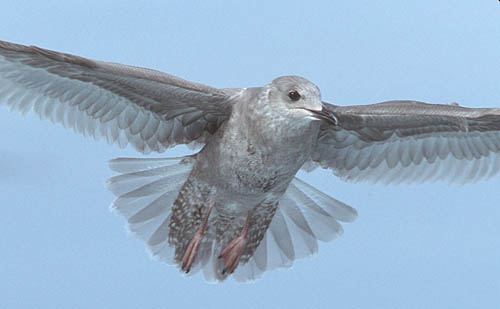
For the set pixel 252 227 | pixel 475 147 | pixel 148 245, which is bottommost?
pixel 148 245

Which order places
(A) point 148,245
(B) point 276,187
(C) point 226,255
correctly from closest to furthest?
(B) point 276,187 < (C) point 226,255 < (A) point 148,245

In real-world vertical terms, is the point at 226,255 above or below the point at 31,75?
below

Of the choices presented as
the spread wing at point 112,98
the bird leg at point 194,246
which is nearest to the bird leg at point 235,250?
the bird leg at point 194,246

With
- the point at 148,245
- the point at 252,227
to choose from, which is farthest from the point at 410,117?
the point at 148,245

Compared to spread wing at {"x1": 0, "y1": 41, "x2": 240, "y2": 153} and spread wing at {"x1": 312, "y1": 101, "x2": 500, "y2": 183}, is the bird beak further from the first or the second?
spread wing at {"x1": 0, "y1": 41, "x2": 240, "y2": 153}

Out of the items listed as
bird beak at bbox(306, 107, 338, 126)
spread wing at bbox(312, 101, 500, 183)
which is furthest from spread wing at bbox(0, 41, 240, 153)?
spread wing at bbox(312, 101, 500, 183)

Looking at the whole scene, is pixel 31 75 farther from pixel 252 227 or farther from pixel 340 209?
pixel 340 209

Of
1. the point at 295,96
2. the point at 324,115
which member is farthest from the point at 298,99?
the point at 324,115
